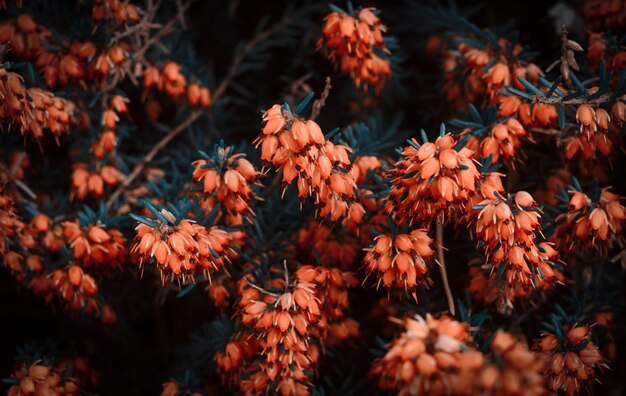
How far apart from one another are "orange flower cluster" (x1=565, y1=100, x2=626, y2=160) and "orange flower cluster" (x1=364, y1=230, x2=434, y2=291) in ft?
2.24

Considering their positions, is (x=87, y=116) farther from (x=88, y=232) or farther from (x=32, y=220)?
(x=88, y=232)

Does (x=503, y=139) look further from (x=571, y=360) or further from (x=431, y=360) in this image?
(x=431, y=360)

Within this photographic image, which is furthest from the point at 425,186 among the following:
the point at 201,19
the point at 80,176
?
the point at 201,19

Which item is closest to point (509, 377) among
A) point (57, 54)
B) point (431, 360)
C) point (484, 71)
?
point (431, 360)

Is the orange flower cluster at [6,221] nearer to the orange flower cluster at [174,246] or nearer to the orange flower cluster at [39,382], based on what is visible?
the orange flower cluster at [39,382]

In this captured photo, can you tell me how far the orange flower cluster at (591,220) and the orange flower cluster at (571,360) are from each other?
1.11 feet

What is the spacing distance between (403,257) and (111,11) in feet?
5.42

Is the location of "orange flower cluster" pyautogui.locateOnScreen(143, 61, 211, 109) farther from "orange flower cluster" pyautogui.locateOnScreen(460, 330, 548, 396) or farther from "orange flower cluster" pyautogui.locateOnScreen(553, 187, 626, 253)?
"orange flower cluster" pyautogui.locateOnScreen(460, 330, 548, 396)

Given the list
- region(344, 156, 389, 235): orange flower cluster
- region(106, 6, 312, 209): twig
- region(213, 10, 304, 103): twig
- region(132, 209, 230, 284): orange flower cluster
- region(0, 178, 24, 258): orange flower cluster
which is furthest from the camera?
region(213, 10, 304, 103): twig

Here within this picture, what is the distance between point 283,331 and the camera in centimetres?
166

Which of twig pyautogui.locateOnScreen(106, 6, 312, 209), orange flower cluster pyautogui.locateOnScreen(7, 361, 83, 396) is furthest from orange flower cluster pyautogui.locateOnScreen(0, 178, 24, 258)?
orange flower cluster pyautogui.locateOnScreen(7, 361, 83, 396)

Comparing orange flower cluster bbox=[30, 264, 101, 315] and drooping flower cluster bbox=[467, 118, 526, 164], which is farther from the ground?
drooping flower cluster bbox=[467, 118, 526, 164]

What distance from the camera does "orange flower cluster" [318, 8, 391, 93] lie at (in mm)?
2104

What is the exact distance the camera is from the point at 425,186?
1.57 meters
